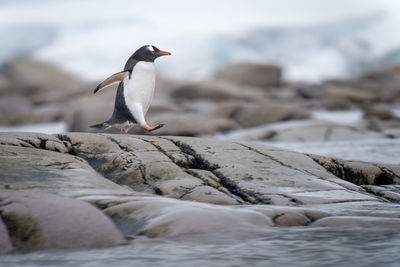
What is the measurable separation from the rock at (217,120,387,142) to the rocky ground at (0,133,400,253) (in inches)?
197

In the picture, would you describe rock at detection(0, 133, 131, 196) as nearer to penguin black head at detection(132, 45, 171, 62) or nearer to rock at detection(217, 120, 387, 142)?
penguin black head at detection(132, 45, 171, 62)

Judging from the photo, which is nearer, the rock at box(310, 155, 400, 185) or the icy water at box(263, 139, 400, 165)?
the rock at box(310, 155, 400, 185)

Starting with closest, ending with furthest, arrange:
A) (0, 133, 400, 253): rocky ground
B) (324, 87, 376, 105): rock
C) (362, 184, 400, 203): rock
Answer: (0, 133, 400, 253): rocky ground, (362, 184, 400, 203): rock, (324, 87, 376, 105): rock

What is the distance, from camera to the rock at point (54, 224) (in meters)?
3.26

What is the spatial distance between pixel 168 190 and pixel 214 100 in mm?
16768

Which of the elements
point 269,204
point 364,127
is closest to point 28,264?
point 269,204

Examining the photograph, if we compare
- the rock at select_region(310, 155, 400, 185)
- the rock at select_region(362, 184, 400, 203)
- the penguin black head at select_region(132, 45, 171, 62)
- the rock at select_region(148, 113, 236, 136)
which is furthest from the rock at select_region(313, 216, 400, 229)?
the rock at select_region(148, 113, 236, 136)

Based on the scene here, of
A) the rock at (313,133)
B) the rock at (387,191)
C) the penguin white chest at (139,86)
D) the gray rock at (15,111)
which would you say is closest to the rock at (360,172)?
the rock at (387,191)

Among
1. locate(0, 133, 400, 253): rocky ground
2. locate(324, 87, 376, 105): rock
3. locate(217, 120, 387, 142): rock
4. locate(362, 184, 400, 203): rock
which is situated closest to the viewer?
locate(0, 133, 400, 253): rocky ground

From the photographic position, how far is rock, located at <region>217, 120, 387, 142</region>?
10539 mm

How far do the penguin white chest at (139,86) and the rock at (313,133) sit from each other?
16.9 feet

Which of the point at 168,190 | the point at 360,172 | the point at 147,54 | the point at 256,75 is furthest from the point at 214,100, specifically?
the point at 168,190

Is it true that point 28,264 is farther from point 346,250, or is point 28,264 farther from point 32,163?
point 346,250

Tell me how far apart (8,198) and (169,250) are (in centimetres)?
104
